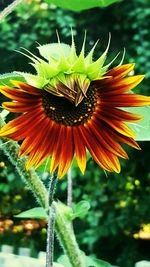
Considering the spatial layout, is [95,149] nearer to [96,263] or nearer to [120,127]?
[120,127]

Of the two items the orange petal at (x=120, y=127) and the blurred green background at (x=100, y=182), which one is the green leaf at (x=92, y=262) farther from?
the blurred green background at (x=100, y=182)

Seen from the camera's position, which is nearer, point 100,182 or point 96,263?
point 96,263

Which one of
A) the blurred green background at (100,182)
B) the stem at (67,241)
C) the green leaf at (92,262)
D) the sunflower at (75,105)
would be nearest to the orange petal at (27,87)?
the sunflower at (75,105)

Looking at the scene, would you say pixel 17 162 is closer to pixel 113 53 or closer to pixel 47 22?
pixel 113 53

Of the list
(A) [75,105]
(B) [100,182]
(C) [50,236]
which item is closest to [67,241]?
(C) [50,236]

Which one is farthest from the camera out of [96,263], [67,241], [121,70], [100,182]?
[100,182]

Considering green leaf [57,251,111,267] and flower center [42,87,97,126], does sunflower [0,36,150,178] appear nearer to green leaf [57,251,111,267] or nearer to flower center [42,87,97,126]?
flower center [42,87,97,126]
